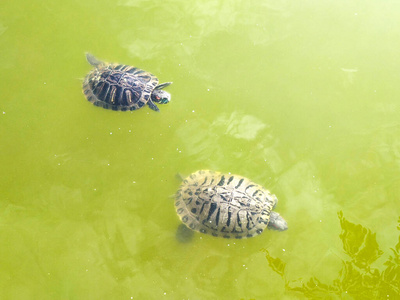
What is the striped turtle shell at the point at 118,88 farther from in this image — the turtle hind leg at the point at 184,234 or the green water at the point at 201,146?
the turtle hind leg at the point at 184,234

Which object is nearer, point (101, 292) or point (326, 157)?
point (101, 292)

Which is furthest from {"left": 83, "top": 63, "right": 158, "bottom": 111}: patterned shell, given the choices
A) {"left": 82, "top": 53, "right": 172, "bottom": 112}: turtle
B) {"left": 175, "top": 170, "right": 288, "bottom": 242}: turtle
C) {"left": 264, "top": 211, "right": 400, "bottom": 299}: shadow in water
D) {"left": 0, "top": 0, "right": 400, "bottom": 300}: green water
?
{"left": 264, "top": 211, "right": 400, "bottom": 299}: shadow in water

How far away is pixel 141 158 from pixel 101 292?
4.86ft

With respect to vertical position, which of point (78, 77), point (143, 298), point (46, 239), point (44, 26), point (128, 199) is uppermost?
point (44, 26)

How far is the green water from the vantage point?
11.1 feet

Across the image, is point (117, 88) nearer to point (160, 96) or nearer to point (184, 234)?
point (160, 96)

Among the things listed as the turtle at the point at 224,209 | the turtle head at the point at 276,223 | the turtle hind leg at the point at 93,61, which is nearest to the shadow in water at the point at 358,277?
the turtle head at the point at 276,223

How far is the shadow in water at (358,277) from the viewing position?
3318 millimetres

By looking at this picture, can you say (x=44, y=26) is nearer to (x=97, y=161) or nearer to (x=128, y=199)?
(x=97, y=161)

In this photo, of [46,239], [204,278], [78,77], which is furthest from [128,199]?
[78,77]

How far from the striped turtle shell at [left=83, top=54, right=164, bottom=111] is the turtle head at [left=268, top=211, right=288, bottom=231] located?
204cm

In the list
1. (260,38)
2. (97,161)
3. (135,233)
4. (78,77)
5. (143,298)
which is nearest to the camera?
(143,298)

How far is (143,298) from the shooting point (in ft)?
10.8

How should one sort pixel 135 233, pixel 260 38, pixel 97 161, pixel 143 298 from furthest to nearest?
pixel 260 38, pixel 97 161, pixel 135 233, pixel 143 298
